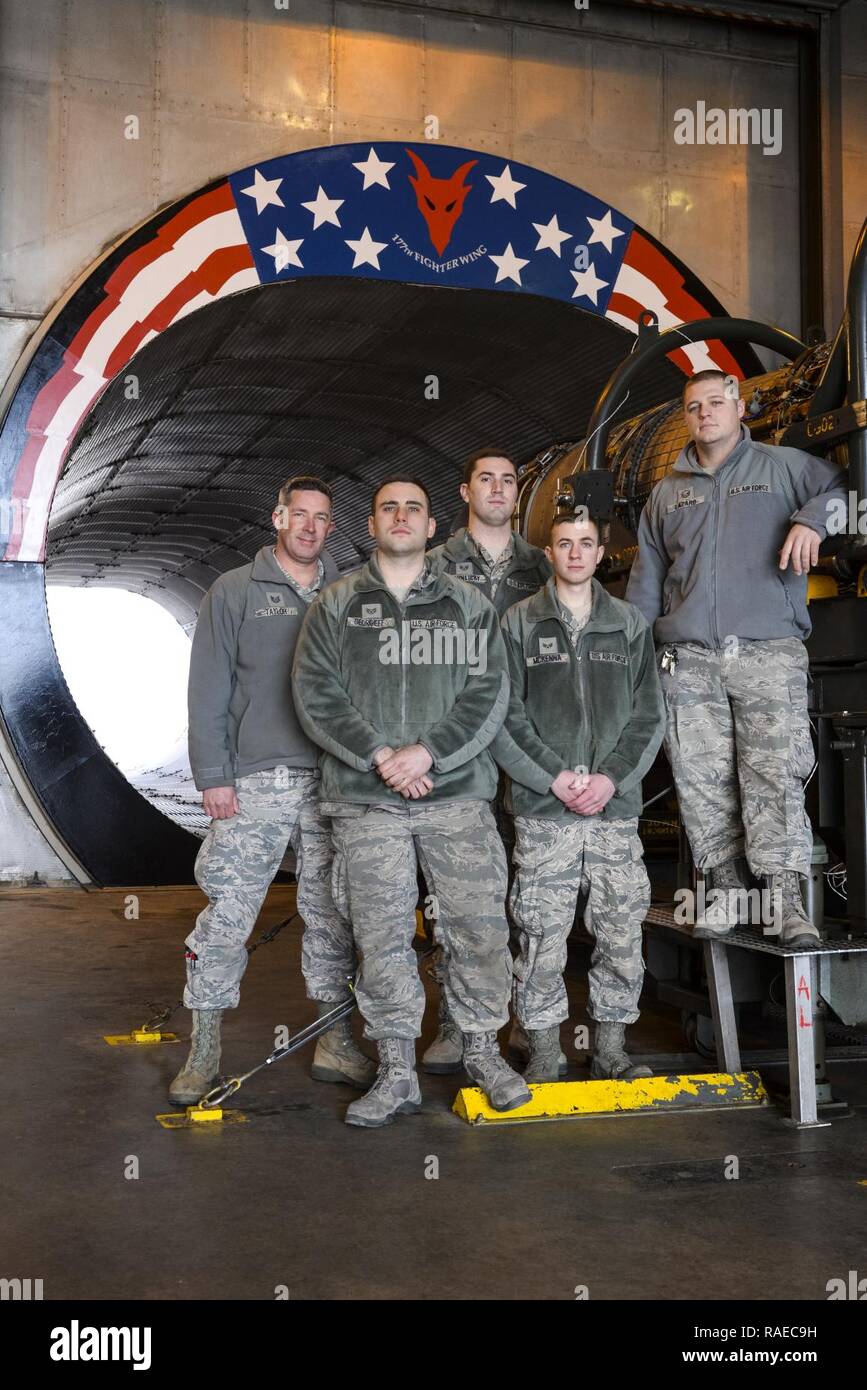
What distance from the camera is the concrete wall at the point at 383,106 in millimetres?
8086

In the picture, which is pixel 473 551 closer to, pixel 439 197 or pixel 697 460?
pixel 697 460

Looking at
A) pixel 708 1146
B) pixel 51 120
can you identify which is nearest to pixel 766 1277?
pixel 708 1146

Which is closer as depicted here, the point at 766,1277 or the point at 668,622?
the point at 766,1277

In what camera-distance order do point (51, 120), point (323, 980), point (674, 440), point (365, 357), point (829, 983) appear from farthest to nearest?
point (365, 357), point (51, 120), point (674, 440), point (323, 980), point (829, 983)

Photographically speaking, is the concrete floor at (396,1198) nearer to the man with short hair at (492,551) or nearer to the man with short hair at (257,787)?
the man with short hair at (257,787)

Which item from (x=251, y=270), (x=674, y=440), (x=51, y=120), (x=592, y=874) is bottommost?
(x=592, y=874)

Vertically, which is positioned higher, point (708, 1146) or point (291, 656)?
point (291, 656)

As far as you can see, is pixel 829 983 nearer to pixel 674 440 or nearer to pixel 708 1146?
pixel 708 1146

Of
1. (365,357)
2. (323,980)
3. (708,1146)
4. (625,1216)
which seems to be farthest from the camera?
(365,357)

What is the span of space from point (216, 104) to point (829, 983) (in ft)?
23.1

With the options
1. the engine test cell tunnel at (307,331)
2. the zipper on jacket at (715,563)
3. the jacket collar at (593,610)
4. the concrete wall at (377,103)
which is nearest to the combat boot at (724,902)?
the zipper on jacket at (715,563)

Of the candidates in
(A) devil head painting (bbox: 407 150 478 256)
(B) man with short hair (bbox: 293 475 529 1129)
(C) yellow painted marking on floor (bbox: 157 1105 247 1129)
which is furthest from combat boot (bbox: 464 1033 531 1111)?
(A) devil head painting (bbox: 407 150 478 256)

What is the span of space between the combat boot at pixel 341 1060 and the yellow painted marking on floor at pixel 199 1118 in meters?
0.43

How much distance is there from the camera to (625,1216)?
287 cm
